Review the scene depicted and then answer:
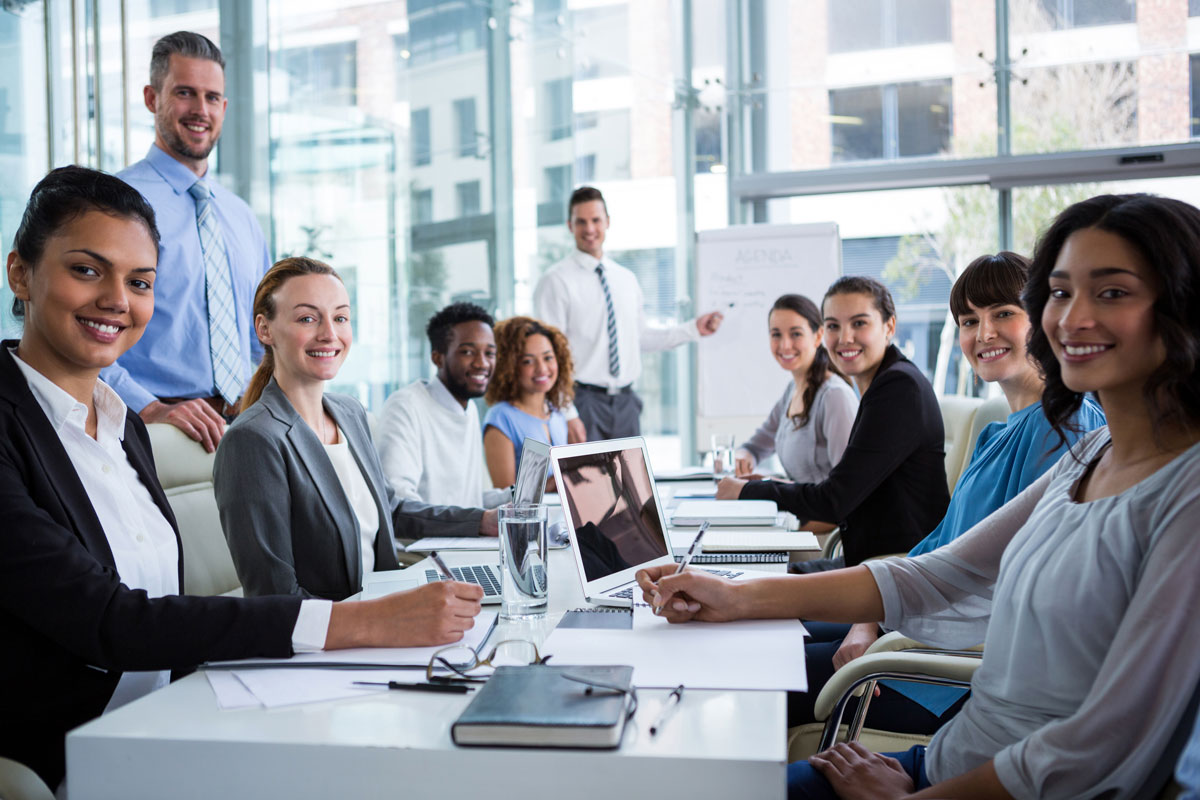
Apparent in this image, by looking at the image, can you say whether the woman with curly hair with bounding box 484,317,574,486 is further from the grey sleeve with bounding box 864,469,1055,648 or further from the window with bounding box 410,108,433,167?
the grey sleeve with bounding box 864,469,1055,648

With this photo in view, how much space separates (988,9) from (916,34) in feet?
1.41

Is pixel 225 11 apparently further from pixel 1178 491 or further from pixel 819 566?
pixel 1178 491

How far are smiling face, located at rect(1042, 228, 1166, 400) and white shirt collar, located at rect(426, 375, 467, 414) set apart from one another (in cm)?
241

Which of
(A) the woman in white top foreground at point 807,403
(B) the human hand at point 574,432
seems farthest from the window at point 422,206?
(A) the woman in white top foreground at point 807,403

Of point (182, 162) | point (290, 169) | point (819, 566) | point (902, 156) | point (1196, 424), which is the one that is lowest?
point (819, 566)

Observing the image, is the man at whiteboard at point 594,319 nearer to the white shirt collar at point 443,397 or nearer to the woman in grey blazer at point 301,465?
the white shirt collar at point 443,397

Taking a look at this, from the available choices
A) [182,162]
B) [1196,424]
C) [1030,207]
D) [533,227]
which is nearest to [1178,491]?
[1196,424]

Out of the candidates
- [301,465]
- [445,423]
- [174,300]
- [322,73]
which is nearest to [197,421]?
[301,465]

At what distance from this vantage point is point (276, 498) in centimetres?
194

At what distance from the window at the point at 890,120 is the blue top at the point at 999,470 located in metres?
4.47

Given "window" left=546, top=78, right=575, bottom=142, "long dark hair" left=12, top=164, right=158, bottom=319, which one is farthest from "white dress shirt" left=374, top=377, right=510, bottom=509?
"window" left=546, top=78, right=575, bottom=142

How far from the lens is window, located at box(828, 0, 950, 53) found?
20.4ft

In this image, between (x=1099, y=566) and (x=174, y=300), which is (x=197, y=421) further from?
(x=1099, y=566)

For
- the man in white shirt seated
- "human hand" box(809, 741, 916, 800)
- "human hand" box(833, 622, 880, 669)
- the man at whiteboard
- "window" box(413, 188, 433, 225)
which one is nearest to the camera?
"human hand" box(809, 741, 916, 800)
